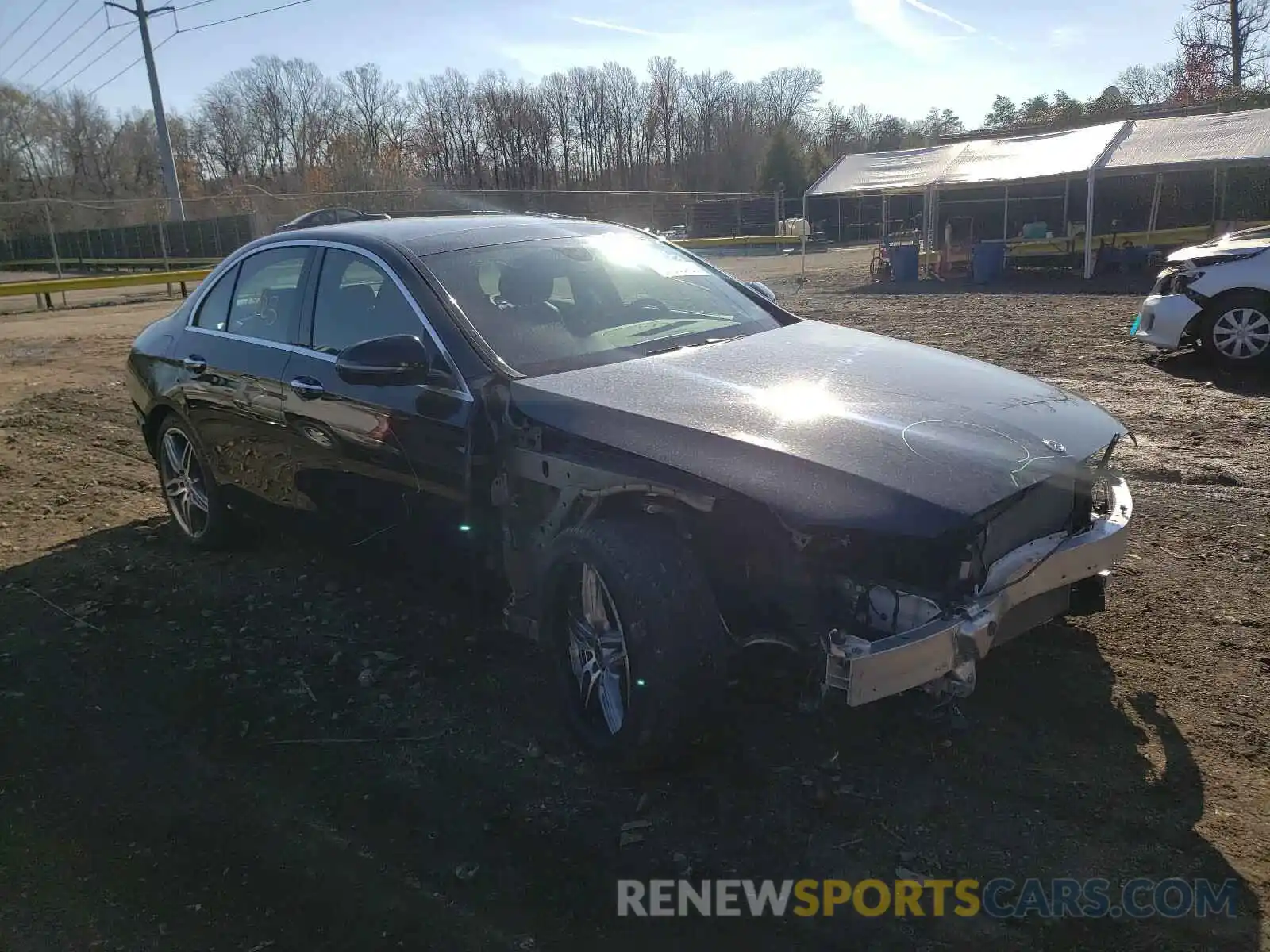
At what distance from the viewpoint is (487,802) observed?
3025 millimetres

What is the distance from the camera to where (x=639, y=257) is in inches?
178

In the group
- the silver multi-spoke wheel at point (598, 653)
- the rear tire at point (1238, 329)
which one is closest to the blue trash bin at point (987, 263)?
the rear tire at point (1238, 329)

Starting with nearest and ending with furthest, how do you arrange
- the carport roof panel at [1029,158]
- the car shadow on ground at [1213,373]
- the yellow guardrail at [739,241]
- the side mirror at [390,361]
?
the side mirror at [390,361], the car shadow on ground at [1213,373], the carport roof panel at [1029,158], the yellow guardrail at [739,241]

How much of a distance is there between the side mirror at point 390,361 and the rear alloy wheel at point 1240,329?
839cm

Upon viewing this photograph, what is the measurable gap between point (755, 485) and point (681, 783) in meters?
1.06

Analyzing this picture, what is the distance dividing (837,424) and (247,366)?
118 inches

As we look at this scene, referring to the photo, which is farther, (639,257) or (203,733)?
(639,257)

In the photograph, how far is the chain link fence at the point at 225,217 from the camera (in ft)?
94.8

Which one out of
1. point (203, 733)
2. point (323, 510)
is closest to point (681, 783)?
point (203, 733)

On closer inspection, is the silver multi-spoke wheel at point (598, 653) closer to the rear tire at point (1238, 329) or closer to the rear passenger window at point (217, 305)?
the rear passenger window at point (217, 305)

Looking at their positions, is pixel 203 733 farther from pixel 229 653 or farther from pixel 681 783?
pixel 681 783

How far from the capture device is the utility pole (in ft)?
100

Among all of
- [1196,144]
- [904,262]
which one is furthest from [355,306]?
[1196,144]

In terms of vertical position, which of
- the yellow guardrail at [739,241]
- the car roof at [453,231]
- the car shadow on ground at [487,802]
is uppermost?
the car roof at [453,231]
